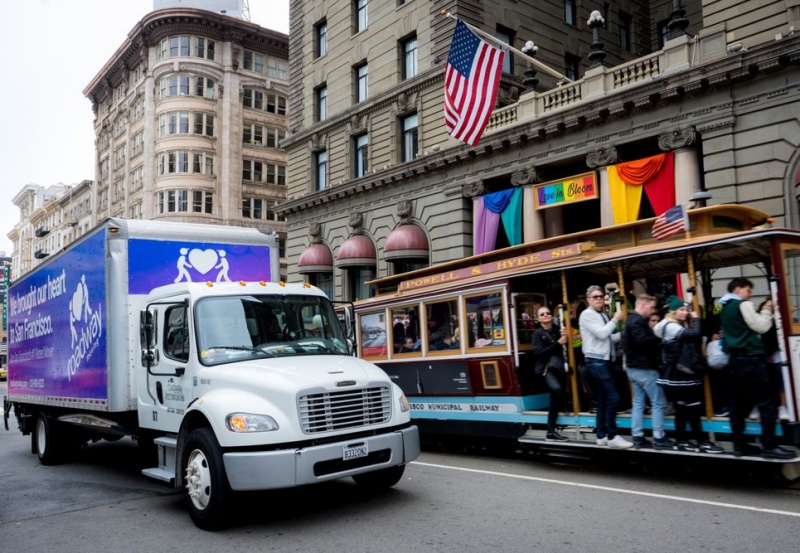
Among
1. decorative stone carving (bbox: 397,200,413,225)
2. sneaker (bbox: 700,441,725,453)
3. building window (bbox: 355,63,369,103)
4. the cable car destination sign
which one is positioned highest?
building window (bbox: 355,63,369,103)

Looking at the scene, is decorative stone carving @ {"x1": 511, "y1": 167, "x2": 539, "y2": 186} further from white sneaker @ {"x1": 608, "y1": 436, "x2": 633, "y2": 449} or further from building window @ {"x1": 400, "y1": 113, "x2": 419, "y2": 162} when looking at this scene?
white sneaker @ {"x1": 608, "y1": 436, "x2": 633, "y2": 449}

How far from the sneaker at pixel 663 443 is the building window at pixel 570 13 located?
25372mm

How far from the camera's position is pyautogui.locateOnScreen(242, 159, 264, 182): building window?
5269 cm

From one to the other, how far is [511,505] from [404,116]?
918 inches

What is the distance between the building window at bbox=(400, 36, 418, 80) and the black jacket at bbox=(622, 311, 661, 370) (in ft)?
70.6

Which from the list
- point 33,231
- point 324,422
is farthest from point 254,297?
point 33,231

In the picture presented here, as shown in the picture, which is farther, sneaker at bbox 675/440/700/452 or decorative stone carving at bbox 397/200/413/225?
decorative stone carving at bbox 397/200/413/225

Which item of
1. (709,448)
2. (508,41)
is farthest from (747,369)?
(508,41)

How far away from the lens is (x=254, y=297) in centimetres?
794

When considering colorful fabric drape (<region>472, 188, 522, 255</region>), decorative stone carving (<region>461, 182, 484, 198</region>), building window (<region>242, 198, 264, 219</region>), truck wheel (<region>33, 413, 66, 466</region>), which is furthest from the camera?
building window (<region>242, 198, 264, 219</region>)

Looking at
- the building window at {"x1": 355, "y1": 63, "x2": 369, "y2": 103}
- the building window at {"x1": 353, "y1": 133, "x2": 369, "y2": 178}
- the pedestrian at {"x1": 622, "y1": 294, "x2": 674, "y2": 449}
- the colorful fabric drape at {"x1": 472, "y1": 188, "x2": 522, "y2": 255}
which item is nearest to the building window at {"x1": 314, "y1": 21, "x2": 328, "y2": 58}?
the building window at {"x1": 355, "y1": 63, "x2": 369, "y2": 103}

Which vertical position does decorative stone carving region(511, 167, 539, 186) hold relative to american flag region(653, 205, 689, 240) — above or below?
above

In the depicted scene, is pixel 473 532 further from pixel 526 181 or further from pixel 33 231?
pixel 33 231

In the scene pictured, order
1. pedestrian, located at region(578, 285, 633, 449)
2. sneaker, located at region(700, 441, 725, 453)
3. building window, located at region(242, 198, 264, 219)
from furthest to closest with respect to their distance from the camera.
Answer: building window, located at region(242, 198, 264, 219) → pedestrian, located at region(578, 285, 633, 449) → sneaker, located at region(700, 441, 725, 453)
